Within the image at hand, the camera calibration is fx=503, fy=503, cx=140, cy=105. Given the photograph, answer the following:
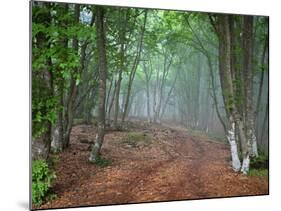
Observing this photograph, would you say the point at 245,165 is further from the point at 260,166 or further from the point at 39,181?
the point at 39,181

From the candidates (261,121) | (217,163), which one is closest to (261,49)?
(261,121)

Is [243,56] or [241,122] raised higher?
[243,56]

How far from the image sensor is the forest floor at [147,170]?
455 cm

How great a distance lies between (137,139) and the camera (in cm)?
475

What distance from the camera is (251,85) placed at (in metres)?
5.20

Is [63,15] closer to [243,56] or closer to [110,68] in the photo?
[110,68]

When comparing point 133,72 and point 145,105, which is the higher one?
point 133,72

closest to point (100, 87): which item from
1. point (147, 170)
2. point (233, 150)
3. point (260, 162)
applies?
point (147, 170)

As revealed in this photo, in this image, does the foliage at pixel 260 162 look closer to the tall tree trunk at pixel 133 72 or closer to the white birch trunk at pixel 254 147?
the white birch trunk at pixel 254 147

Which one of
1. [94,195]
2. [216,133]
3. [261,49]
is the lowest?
[94,195]

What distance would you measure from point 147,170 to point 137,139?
318 millimetres

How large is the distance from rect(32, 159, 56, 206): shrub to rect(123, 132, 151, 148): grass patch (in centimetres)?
80

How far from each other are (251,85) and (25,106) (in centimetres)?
231

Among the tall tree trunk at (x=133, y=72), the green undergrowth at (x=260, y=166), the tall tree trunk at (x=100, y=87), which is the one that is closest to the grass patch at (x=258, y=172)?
the green undergrowth at (x=260, y=166)
